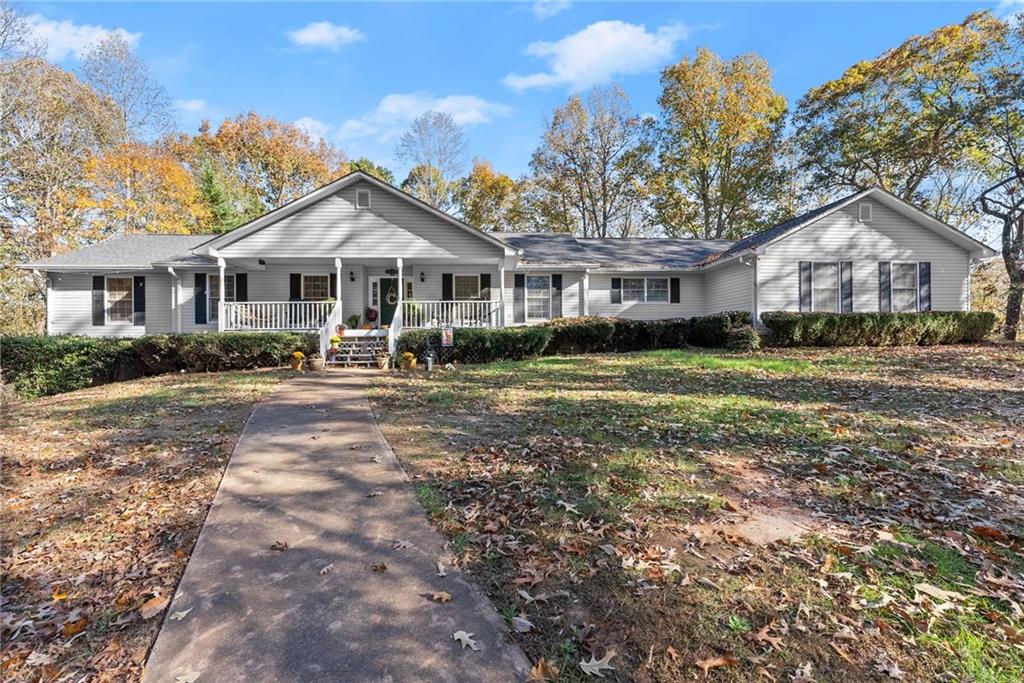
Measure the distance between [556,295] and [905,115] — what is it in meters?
21.2

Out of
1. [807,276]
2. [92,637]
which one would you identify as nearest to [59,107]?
[92,637]

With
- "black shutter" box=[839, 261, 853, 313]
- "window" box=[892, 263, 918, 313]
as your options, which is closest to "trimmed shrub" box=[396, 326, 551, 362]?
"black shutter" box=[839, 261, 853, 313]

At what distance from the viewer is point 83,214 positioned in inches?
938

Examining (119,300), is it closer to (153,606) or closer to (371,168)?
(153,606)

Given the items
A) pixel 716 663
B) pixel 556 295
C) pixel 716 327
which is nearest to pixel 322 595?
pixel 716 663

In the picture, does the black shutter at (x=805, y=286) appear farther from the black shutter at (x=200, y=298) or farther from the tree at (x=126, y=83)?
the tree at (x=126, y=83)

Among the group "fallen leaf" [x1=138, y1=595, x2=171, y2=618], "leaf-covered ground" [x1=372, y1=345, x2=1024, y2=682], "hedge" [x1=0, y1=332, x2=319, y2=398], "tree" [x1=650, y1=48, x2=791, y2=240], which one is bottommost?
"fallen leaf" [x1=138, y1=595, x2=171, y2=618]

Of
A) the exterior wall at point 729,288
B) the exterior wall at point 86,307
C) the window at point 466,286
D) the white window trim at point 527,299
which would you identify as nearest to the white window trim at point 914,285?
the exterior wall at point 729,288

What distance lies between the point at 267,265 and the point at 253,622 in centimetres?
1643

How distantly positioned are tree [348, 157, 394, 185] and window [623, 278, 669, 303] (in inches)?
880

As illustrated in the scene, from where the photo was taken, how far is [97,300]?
16.8m

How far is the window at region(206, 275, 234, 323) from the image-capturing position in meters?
16.8

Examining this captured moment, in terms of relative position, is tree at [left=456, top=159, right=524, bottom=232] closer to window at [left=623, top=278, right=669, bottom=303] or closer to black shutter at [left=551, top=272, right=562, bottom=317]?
black shutter at [left=551, top=272, right=562, bottom=317]

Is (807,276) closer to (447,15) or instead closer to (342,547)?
(447,15)
